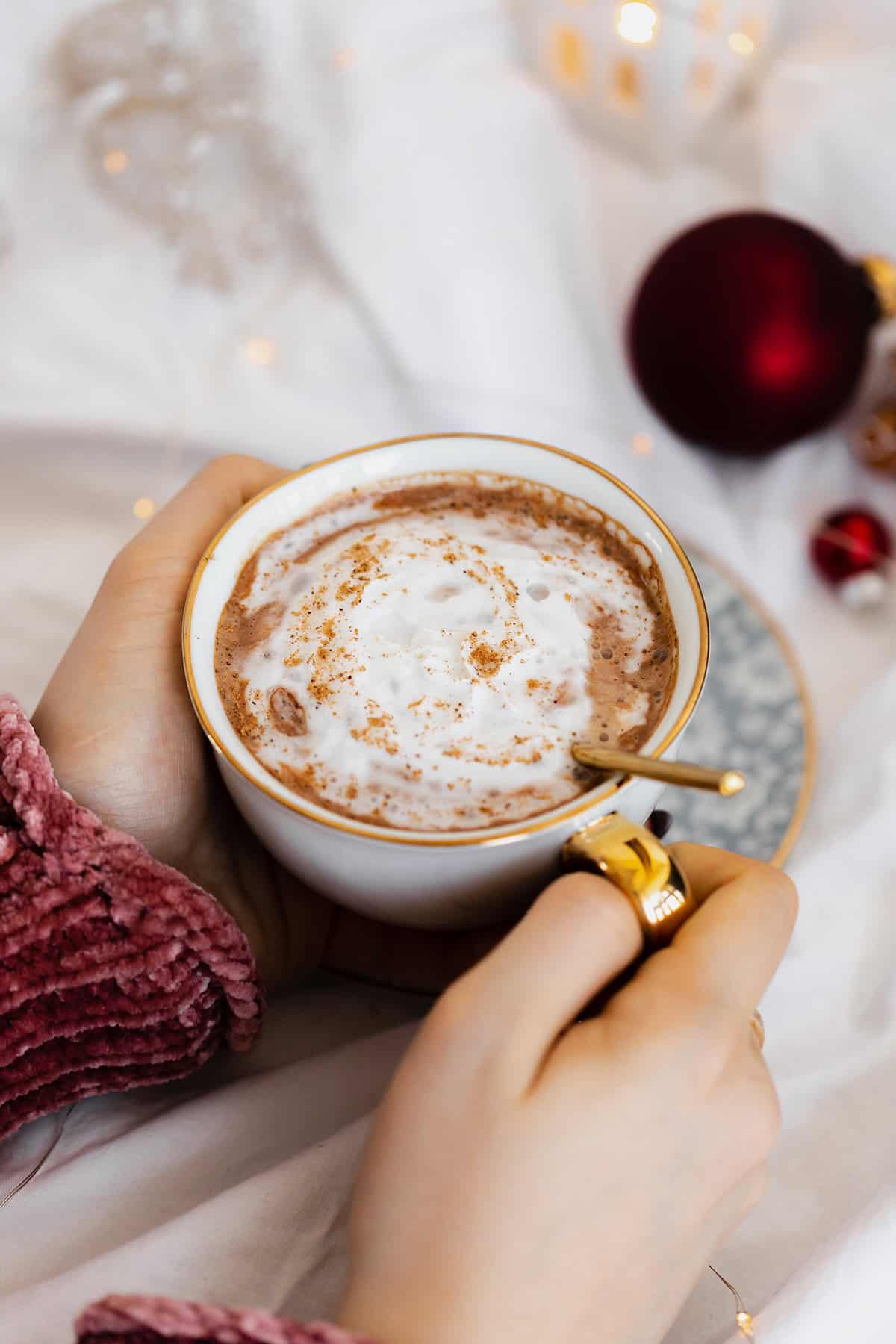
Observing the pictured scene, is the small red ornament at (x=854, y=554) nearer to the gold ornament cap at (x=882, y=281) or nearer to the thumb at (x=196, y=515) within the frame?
the gold ornament cap at (x=882, y=281)

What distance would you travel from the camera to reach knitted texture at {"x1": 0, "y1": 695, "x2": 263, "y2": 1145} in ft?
2.38

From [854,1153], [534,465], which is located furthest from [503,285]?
[854,1153]

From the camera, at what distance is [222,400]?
1319 millimetres

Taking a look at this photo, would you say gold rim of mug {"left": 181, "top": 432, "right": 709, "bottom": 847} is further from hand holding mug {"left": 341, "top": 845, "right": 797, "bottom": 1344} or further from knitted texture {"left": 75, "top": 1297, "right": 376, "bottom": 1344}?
knitted texture {"left": 75, "top": 1297, "right": 376, "bottom": 1344}

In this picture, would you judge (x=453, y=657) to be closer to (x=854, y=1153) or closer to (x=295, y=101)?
(x=854, y=1153)

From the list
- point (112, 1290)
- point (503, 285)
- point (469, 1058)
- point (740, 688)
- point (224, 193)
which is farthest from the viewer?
→ point (224, 193)

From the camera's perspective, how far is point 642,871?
0.64 m

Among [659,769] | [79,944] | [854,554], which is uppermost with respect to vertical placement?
[659,769]

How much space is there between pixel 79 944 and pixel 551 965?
0.31 metres

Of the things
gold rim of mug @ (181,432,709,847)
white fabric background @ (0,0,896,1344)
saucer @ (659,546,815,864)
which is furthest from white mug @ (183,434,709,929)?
white fabric background @ (0,0,896,1344)

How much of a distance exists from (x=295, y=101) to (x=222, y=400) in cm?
35

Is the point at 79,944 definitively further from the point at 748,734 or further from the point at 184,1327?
the point at 748,734

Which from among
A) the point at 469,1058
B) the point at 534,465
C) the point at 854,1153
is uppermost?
the point at 534,465

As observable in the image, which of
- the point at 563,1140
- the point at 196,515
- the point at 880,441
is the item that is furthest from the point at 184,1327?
the point at 880,441
